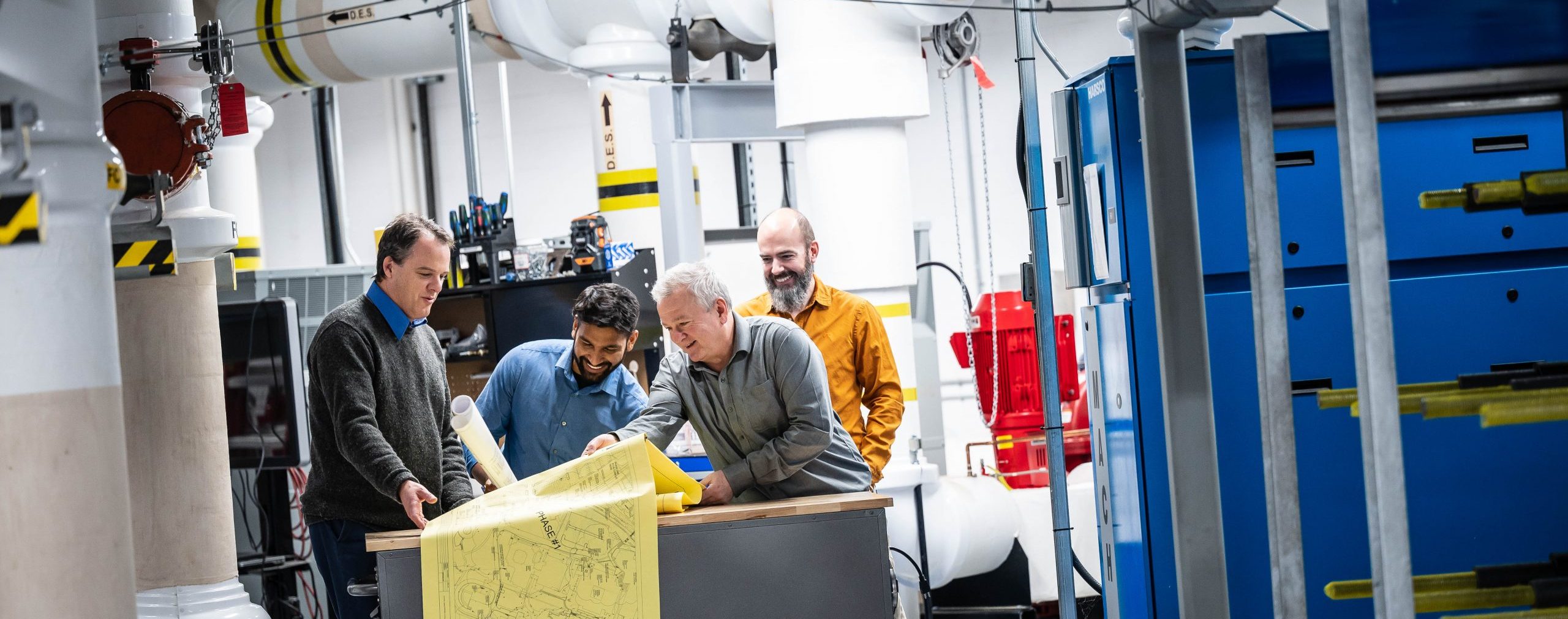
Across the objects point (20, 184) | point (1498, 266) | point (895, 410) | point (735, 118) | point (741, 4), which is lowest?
point (895, 410)

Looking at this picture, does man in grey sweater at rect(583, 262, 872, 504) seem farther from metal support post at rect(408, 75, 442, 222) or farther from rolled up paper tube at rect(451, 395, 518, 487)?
metal support post at rect(408, 75, 442, 222)

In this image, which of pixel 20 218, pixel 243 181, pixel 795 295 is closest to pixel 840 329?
pixel 795 295

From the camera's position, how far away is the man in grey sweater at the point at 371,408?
313 cm

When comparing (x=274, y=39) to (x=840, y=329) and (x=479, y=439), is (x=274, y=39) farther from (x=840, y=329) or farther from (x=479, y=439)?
(x=479, y=439)

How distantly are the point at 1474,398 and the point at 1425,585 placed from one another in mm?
392

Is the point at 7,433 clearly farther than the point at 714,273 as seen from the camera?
No

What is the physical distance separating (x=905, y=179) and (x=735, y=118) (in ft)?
2.24

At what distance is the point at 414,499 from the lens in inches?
A: 116

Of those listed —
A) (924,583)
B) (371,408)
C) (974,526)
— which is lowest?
(924,583)

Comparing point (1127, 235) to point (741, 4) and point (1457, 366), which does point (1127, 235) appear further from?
point (741, 4)

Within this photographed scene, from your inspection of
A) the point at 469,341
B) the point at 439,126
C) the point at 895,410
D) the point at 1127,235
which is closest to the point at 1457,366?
the point at 1127,235

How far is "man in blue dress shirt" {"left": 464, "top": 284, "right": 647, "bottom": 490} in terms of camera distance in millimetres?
3949

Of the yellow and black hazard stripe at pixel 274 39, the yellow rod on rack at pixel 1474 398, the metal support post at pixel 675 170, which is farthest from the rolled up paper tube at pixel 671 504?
the yellow and black hazard stripe at pixel 274 39

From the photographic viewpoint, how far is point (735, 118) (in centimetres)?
505
